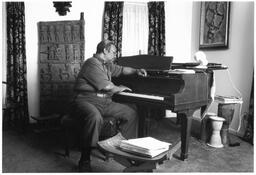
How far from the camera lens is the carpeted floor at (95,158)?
9.93 feet

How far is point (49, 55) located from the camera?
16.0 feet

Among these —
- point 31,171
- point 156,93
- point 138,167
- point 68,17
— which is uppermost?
point 68,17

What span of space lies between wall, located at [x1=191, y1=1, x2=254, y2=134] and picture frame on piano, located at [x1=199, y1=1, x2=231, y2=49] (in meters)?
0.09

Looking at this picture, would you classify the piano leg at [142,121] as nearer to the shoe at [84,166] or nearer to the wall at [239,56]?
the shoe at [84,166]

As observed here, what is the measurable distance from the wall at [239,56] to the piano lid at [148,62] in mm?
1465

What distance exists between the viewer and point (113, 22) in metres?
4.99

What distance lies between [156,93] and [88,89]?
0.78 meters

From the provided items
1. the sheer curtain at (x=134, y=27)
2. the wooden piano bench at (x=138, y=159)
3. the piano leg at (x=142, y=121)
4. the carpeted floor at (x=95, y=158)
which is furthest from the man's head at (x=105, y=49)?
the sheer curtain at (x=134, y=27)

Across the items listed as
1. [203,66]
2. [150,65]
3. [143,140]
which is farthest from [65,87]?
[143,140]

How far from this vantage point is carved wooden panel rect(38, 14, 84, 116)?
4832 millimetres

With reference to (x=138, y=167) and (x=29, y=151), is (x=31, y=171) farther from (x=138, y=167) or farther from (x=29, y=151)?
(x=138, y=167)

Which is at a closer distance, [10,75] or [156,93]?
[156,93]

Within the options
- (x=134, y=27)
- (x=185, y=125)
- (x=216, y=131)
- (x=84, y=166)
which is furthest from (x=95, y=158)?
(x=134, y=27)

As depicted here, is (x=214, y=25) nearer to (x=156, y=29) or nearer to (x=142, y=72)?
(x=156, y=29)
